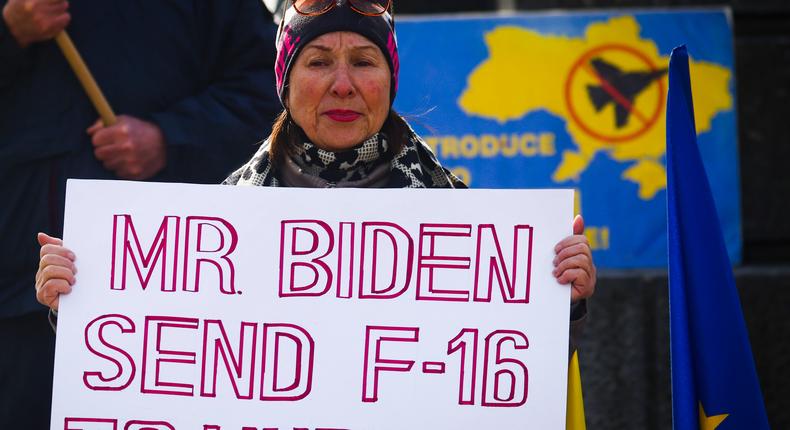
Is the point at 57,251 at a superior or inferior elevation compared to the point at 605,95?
inferior

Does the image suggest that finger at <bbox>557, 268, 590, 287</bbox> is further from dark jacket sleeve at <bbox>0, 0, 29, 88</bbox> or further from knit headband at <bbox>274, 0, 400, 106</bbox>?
dark jacket sleeve at <bbox>0, 0, 29, 88</bbox>

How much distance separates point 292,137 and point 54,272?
1.92ft

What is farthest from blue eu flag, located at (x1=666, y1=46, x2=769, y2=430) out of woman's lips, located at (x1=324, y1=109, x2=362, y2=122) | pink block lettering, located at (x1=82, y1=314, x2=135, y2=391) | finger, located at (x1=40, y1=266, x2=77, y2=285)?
finger, located at (x1=40, y1=266, x2=77, y2=285)

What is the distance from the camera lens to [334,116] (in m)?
2.62

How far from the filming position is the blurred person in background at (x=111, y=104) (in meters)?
3.21

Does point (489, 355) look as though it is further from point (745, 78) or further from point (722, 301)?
point (745, 78)

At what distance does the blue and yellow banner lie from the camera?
465 centimetres

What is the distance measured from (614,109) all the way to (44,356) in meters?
2.38

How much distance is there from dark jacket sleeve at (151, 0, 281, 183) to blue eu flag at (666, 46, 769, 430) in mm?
1254

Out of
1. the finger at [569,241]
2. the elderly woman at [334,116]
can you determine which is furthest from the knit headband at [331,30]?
the finger at [569,241]

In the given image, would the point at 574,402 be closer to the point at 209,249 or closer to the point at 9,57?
the point at 209,249

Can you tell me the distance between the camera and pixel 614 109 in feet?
15.3

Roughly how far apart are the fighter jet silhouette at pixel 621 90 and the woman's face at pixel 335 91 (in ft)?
7.08

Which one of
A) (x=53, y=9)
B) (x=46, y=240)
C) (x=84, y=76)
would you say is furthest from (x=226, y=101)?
(x=46, y=240)
